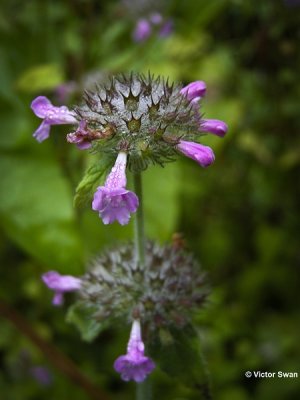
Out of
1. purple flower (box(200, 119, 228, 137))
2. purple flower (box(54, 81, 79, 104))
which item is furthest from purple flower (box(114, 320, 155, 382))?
purple flower (box(54, 81, 79, 104))

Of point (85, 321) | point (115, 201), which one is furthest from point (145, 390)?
point (115, 201)

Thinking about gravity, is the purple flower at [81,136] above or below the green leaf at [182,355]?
above

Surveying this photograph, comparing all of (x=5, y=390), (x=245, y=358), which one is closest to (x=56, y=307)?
(x=5, y=390)

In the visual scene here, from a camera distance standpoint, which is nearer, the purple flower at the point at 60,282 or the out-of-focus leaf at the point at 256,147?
the purple flower at the point at 60,282

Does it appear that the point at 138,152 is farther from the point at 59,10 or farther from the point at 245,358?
the point at 59,10

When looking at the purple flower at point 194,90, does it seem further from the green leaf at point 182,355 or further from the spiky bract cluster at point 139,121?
the green leaf at point 182,355

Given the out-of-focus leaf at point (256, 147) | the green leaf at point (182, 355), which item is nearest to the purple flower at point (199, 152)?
the green leaf at point (182, 355)

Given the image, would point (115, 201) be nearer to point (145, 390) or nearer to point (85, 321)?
point (85, 321)
